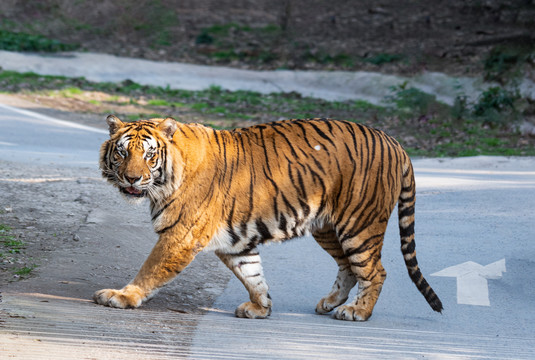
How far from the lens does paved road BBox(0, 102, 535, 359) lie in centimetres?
409

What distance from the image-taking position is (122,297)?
4.82m

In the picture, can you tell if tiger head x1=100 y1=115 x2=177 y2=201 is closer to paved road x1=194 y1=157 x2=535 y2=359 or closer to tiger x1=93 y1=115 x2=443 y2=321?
tiger x1=93 y1=115 x2=443 y2=321

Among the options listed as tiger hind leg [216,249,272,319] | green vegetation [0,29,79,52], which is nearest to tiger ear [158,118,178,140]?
tiger hind leg [216,249,272,319]

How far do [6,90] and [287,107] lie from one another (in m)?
6.98

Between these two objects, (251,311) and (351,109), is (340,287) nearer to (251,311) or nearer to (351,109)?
(251,311)

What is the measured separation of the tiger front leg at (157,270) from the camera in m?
4.84

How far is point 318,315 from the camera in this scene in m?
5.35

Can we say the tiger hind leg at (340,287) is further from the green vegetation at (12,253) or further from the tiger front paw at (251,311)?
the green vegetation at (12,253)

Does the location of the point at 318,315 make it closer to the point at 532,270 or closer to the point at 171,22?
the point at 532,270

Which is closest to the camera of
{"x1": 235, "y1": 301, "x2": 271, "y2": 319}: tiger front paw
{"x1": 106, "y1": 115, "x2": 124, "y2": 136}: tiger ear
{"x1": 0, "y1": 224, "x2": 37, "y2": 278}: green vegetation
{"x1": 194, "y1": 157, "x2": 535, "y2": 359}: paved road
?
{"x1": 194, "y1": 157, "x2": 535, "y2": 359}: paved road

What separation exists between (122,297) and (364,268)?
1.64 m

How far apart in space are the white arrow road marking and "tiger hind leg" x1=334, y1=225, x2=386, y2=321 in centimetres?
97

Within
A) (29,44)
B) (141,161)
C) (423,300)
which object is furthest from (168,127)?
(29,44)

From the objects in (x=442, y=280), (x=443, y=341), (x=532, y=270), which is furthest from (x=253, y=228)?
(x=532, y=270)
